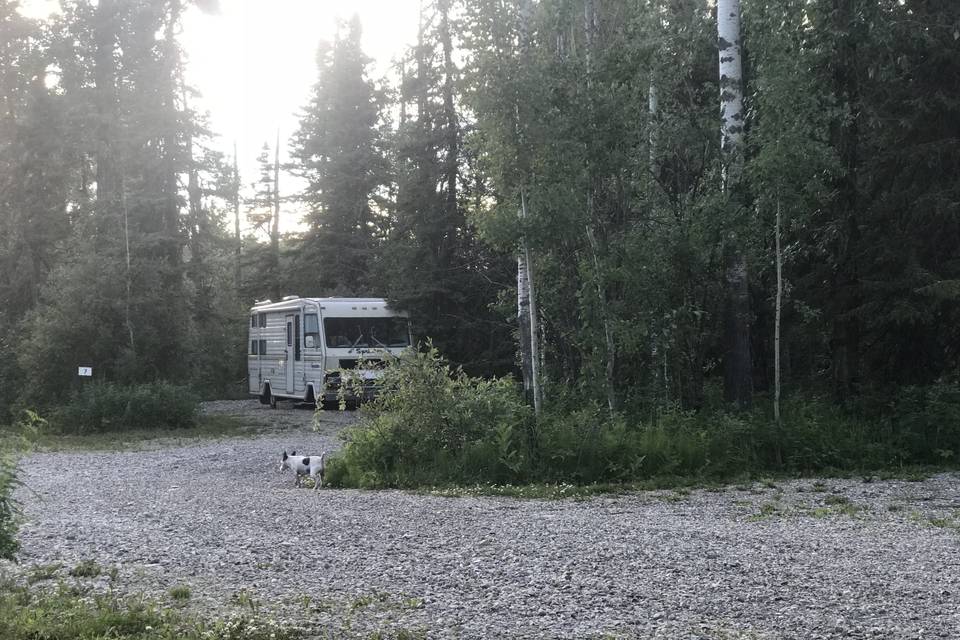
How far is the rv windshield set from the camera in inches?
931

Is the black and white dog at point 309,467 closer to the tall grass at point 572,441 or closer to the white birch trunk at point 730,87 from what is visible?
the tall grass at point 572,441

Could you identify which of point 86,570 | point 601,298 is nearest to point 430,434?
point 601,298

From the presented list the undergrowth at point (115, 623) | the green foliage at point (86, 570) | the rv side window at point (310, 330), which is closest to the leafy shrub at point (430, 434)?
the green foliage at point (86, 570)

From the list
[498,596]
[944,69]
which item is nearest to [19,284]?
[944,69]

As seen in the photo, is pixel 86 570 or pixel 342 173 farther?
pixel 342 173

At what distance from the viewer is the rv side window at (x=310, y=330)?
23641 millimetres

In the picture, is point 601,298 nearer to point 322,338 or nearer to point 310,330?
point 322,338

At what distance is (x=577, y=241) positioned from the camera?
44.3 ft

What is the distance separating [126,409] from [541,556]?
48.7 feet

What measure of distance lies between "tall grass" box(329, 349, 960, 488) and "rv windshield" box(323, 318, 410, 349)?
35.3 feet

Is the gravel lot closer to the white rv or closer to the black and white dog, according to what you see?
the black and white dog

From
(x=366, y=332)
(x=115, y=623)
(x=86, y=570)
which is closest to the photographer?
(x=115, y=623)

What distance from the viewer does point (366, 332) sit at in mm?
24234

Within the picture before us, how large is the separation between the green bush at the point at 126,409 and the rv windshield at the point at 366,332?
152 inches
